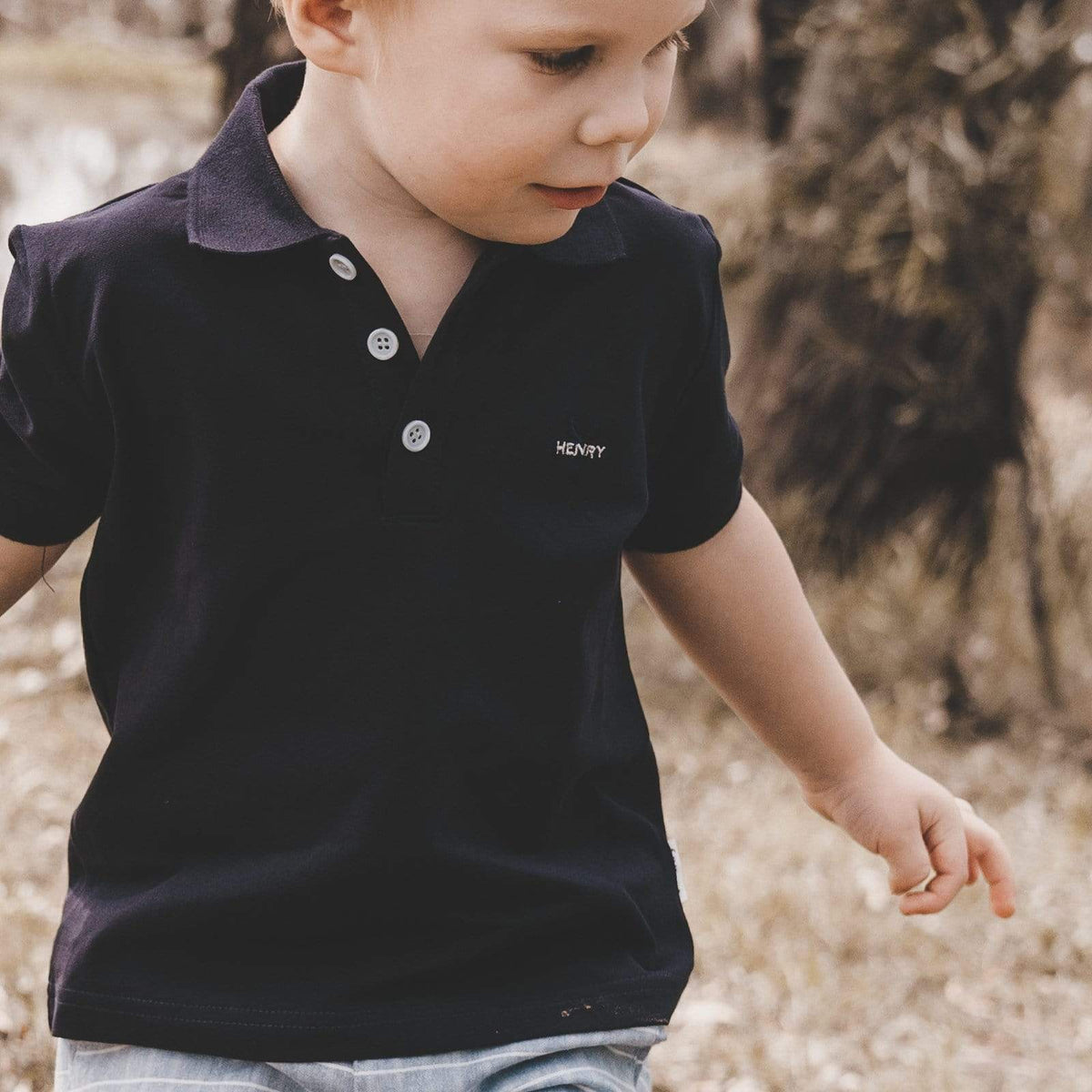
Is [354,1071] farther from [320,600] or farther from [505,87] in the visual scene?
[505,87]

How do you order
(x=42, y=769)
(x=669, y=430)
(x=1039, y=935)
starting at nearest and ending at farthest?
(x=669, y=430) < (x=1039, y=935) < (x=42, y=769)

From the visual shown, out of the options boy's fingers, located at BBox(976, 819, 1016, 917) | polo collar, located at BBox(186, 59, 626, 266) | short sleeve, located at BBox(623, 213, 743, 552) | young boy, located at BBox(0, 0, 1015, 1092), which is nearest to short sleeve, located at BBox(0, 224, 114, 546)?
young boy, located at BBox(0, 0, 1015, 1092)

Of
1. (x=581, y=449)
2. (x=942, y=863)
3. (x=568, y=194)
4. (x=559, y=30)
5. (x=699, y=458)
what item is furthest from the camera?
(x=942, y=863)

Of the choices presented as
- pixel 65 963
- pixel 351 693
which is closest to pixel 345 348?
pixel 351 693

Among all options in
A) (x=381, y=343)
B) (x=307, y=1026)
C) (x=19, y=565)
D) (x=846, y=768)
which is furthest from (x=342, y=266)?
(x=846, y=768)

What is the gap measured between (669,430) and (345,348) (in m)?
0.37

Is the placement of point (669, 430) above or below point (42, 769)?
above

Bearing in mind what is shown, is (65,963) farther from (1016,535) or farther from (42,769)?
(1016,535)

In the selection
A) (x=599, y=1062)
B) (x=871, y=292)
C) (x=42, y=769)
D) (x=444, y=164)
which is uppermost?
(x=444, y=164)

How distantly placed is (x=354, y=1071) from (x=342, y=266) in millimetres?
656

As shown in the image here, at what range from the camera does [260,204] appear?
1296mm

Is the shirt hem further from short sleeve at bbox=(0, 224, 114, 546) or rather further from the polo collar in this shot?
the polo collar

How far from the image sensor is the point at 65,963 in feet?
4.52

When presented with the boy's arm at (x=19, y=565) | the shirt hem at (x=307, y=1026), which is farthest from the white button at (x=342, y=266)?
the shirt hem at (x=307, y=1026)
